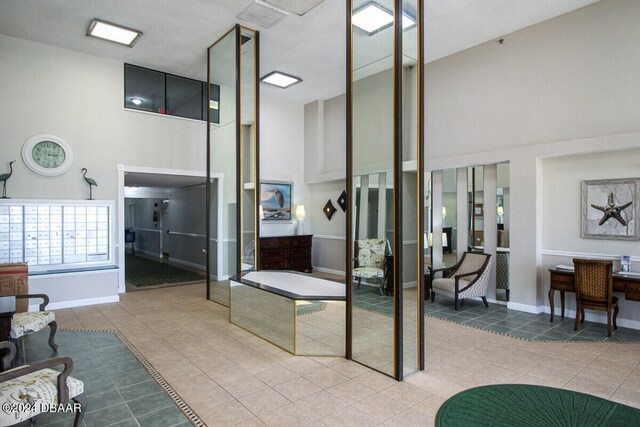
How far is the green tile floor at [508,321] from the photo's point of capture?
377 cm

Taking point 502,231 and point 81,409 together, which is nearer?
point 81,409

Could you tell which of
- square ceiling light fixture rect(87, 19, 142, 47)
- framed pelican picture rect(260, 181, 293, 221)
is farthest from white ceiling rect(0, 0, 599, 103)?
framed pelican picture rect(260, 181, 293, 221)

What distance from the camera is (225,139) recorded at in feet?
22.9

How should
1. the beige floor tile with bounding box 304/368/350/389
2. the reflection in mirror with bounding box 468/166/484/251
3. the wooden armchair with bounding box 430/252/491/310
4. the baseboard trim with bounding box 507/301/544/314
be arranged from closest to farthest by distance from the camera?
the beige floor tile with bounding box 304/368/350/389 < the baseboard trim with bounding box 507/301/544/314 < the wooden armchair with bounding box 430/252/491/310 < the reflection in mirror with bounding box 468/166/484/251

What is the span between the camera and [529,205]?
5.72m

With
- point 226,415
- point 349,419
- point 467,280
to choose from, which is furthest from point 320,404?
point 467,280

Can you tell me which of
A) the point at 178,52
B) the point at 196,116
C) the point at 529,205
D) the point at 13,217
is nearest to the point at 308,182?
the point at 196,116

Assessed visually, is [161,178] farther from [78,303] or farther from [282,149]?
[78,303]

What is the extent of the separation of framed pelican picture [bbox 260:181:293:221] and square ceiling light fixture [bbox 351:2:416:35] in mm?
5816

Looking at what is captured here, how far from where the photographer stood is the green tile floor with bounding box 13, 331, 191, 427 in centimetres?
277

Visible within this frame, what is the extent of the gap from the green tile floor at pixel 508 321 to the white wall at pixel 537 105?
38cm

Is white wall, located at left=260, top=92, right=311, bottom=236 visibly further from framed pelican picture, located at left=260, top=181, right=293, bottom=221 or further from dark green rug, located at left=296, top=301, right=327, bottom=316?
dark green rug, located at left=296, top=301, right=327, bottom=316

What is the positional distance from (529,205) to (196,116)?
669 cm

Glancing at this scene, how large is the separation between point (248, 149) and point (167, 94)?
2735 mm
